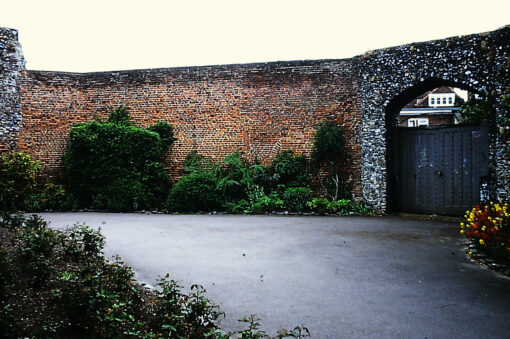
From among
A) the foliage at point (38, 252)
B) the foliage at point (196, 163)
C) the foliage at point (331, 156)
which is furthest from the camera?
the foliage at point (196, 163)

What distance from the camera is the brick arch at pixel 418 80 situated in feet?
32.4

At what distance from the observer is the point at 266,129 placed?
13984 mm

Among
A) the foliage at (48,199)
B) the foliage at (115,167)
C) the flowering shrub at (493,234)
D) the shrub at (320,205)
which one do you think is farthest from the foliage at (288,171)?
the foliage at (48,199)

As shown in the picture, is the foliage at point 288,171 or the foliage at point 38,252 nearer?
the foliage at point 38,252

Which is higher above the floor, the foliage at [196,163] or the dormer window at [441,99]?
the dormer window at [441,99]

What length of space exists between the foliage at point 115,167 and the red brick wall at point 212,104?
35.6 inches

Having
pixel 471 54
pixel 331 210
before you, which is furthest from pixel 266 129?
pixel 471 54

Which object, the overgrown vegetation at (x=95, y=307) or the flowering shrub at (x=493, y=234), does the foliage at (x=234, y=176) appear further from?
the overgrown vegetation at (x=95, y=307)

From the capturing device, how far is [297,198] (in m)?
12.5

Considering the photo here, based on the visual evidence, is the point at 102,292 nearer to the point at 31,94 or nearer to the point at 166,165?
the point at 166,165

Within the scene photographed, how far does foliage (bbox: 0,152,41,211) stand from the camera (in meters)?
12.4

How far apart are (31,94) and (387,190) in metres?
12.7

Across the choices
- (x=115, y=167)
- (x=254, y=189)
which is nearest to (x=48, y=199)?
(x=115, y=167)

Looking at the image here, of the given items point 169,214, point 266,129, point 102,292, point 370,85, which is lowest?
point 169,214
